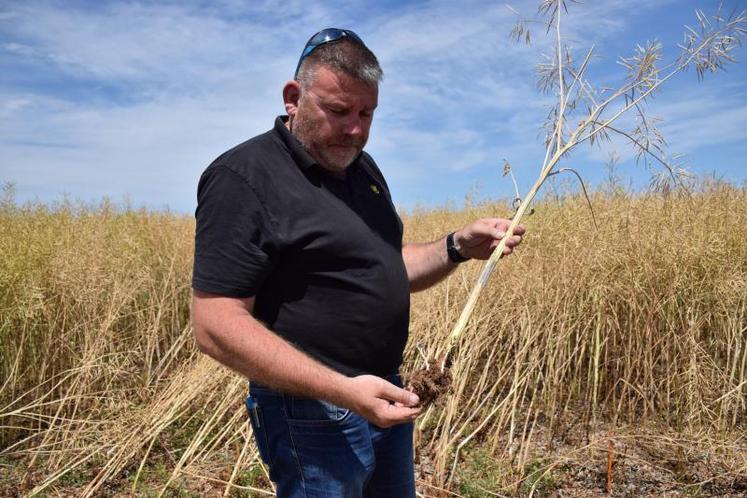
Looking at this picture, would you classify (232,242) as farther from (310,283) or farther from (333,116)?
(333,116)

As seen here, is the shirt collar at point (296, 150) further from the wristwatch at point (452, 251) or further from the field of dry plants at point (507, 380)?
the field of dry plants at point (507, 380)

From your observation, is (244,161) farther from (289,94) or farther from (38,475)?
(38,475)

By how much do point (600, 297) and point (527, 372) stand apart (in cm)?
58

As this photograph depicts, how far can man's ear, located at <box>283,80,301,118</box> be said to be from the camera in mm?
1445

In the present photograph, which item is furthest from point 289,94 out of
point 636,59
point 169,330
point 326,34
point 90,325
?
point 169,330

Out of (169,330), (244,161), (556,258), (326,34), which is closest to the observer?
(244,161)

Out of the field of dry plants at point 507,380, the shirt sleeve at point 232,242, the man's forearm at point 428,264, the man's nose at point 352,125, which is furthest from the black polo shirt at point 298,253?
the field of dry plants at point 507,380

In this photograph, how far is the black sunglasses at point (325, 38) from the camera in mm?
1424

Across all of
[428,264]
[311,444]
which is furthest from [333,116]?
[311,444]

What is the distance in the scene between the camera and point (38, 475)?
3.23 metres

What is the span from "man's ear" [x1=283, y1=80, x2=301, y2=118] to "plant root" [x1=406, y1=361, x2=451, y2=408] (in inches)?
26.9

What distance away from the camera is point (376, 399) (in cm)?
125

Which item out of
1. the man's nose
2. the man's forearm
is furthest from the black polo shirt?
the man's forearm

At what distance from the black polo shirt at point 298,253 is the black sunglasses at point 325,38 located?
0.18 metres
